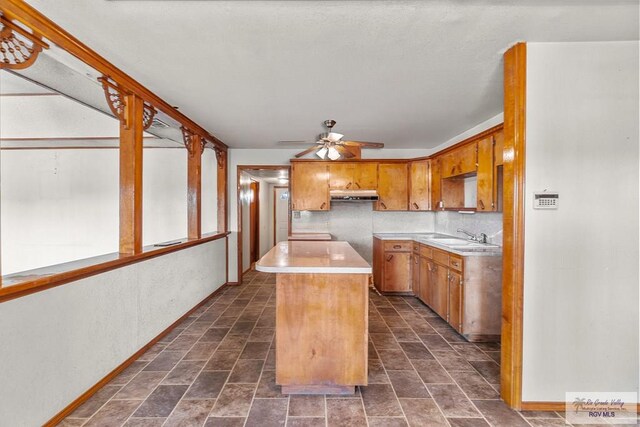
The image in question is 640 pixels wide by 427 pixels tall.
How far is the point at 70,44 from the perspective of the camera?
1.81m

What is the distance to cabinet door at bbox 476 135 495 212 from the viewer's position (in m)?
3.01

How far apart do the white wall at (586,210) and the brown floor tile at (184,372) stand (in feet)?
8.35

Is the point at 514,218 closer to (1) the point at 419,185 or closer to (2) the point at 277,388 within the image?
(2) the point at 277,388

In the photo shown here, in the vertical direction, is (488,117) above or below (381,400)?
above

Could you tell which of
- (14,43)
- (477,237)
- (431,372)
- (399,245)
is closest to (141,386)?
(431,372)

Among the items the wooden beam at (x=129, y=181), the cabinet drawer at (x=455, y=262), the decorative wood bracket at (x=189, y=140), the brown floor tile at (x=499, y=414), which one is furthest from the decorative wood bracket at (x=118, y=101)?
the brown floor tile at (x=499, y=414)

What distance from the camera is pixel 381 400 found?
195 cm

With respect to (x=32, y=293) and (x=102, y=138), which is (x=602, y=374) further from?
(x=102, y=138)

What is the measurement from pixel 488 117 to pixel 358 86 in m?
1.90

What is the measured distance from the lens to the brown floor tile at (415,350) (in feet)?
8.36

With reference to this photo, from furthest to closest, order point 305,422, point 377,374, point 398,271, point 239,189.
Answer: point 239,189, point 398,271, point 377,374, point 305,422

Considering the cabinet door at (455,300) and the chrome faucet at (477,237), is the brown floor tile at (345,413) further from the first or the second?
the chrome faucet at (477,237)

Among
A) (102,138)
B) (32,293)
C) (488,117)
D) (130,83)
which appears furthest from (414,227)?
(102,138)

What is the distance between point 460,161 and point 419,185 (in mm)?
1004
